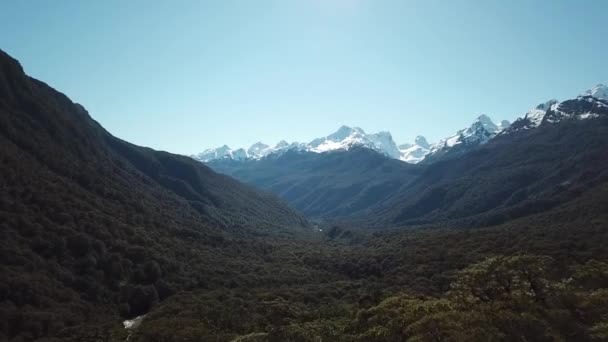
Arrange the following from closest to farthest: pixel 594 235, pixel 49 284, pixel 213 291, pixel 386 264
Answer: pixel 49 284, pixel 213 291, pixel 594 235, pixel 386 264

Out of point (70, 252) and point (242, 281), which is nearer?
point (70, 252)

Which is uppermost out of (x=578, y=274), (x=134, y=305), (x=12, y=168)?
(x=12, y=168)

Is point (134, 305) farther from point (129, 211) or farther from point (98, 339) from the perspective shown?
point (129, 211)

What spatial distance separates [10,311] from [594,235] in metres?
179

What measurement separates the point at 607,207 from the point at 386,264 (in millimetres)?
101596

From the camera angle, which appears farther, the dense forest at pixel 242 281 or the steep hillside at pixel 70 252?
the steep hillside at pixel 70 252

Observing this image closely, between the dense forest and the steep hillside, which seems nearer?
the dense forest

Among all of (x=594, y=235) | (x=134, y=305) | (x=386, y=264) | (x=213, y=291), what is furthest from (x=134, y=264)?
(x=594, y=235)

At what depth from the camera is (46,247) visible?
13150cm

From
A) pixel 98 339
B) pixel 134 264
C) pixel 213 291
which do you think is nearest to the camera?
pixel 98 339

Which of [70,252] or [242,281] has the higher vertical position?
[70,252]

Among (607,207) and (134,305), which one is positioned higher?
(607,207)

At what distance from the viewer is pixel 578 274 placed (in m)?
58.3

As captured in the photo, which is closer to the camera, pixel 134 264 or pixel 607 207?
pixel 134 264
